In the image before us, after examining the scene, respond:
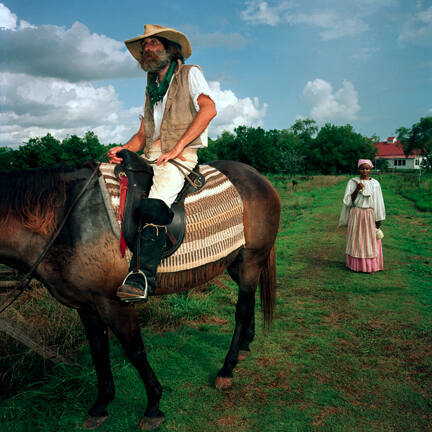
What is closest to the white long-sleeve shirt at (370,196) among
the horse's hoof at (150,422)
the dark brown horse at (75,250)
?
the dark brown horse at (75,250)

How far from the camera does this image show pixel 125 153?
8.34 feet

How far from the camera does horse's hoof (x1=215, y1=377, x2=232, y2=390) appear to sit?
3182 mm

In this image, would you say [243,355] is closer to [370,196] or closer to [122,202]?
[122,202]

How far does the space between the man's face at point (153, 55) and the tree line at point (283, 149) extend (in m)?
42.5

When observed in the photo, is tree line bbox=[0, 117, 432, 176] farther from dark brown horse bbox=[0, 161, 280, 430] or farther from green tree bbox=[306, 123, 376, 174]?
dark brown horse bbox=[0, 161, 280, 430]

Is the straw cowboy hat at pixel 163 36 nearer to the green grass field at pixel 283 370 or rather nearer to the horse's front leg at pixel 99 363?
the horse's front leg at pixel 99 363

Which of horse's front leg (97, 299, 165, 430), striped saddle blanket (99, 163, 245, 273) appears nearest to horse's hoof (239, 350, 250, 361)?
horse's front leg (97, 299, 165, 430)

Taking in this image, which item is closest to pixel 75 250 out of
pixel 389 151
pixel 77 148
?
pixel 77 148

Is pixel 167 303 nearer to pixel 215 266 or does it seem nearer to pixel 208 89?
pixel 215 266

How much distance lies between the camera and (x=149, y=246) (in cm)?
238

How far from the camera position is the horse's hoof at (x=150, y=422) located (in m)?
2.70

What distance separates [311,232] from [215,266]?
328 inches

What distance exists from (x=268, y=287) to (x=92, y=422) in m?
2.22

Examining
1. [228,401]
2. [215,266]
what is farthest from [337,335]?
[215,266]
